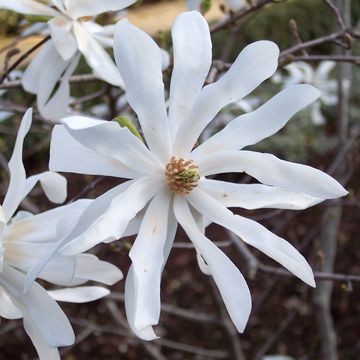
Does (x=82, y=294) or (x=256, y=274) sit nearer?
(x=82, y=294)

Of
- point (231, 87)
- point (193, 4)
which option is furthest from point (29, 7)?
point (231, 87)

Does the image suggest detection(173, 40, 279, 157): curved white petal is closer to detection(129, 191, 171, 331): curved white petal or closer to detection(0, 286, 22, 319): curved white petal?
detection(129, 191, 171, 331): curved white petal

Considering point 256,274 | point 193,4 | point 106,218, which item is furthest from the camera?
point 256,274

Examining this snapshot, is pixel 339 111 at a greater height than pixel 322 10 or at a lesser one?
→ greater

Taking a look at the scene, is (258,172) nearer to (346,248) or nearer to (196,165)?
(196,165)

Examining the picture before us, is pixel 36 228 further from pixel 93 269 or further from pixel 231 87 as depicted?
pixel 231 87

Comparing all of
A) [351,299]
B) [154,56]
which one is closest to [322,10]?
[351,299]

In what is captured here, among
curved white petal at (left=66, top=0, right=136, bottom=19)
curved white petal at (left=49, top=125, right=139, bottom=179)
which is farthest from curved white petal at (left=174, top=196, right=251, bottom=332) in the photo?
curved white petal at (left=66, top=0, right=136, bottom=19)
